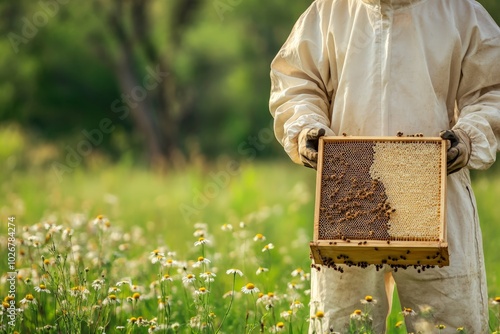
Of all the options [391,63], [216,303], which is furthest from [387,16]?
[216,303]

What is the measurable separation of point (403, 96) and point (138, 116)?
22182 mm

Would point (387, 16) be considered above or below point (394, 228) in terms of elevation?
above

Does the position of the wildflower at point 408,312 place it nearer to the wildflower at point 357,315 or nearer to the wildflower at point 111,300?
the wildflower at point 357,315

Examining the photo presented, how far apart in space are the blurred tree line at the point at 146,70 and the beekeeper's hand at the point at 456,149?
18.1 feet

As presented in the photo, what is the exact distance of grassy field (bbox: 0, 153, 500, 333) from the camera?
13.9ft

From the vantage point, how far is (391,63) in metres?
3.68

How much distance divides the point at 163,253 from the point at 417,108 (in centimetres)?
151

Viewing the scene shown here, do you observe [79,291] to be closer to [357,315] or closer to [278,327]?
[278,327]

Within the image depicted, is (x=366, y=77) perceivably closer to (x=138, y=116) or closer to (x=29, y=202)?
(x=29, y=202)

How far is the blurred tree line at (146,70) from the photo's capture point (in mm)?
24156

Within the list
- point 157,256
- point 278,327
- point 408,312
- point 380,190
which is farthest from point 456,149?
point 157,256

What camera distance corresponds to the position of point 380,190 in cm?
348

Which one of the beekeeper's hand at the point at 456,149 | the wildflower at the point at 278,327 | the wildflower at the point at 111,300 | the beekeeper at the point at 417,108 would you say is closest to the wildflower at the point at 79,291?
the wildflower at the point at 111,300

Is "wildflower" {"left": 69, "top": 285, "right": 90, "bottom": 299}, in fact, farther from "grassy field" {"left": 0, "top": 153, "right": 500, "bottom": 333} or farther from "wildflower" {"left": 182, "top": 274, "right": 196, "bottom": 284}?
"wildflower" {"left": 182, "top": 274, "right": 196, "bottom": 284}
